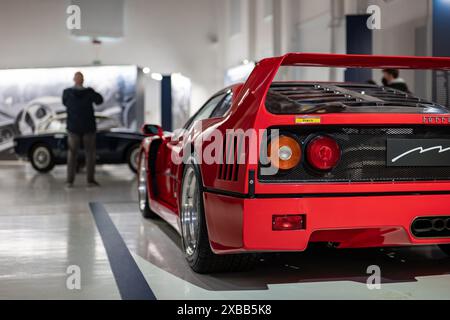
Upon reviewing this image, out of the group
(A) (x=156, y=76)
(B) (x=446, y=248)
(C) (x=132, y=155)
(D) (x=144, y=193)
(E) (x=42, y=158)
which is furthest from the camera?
(A) (x=156, y=76)

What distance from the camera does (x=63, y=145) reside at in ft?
39.5

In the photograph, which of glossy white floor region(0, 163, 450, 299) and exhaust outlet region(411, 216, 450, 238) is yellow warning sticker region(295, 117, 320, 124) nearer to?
exhaust outlet region(411, 216, 450, 238)

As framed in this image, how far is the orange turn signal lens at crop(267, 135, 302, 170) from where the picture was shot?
2852 mm

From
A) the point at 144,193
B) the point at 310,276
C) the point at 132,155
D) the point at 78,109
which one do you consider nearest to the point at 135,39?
the point at 132,155

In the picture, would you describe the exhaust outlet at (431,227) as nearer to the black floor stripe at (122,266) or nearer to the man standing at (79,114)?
the black floor stripe at (122,266)

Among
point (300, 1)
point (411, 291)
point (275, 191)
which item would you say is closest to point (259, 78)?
point (275, 191)

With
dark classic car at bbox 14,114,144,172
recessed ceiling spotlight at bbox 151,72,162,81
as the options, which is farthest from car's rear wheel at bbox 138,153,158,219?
recessed ceiling spotlight at bbox 151,72,162,81

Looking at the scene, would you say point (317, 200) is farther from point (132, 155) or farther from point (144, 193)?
point (132, 155)

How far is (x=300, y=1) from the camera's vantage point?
43.4ft

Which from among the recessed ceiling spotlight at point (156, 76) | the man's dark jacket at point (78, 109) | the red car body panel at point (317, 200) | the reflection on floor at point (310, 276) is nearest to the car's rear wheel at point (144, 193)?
the reflection on floor at point (310, 276)

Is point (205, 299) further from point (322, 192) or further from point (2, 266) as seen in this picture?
point (2, 266)

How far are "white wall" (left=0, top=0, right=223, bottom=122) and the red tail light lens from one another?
1484cm

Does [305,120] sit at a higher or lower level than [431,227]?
higher

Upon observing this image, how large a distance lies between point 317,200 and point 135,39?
1523 centimetres
